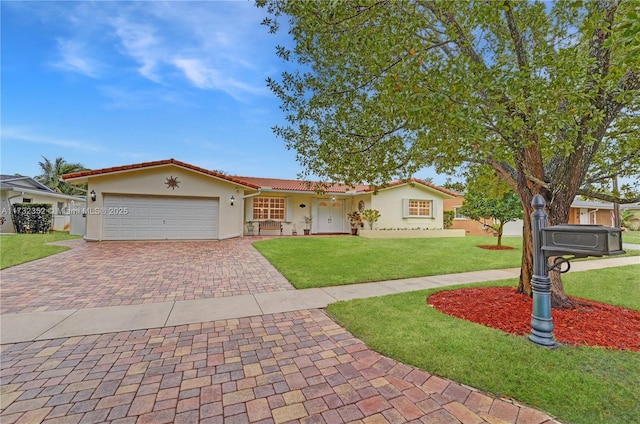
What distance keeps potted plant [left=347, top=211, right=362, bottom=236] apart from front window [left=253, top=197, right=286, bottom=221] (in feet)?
15.0

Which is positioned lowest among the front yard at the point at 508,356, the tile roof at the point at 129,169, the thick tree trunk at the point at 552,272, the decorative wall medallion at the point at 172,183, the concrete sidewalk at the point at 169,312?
the concrete sidewalk at the point at 169,312

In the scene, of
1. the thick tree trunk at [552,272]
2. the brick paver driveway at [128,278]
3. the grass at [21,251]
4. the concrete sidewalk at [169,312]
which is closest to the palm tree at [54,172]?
the grass at [21,251]

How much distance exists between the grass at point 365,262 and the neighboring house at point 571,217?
9.59 m

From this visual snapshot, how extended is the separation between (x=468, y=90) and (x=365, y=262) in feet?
20.9

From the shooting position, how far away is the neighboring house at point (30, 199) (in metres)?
16.0

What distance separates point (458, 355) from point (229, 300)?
152 inches

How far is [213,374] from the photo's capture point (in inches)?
106

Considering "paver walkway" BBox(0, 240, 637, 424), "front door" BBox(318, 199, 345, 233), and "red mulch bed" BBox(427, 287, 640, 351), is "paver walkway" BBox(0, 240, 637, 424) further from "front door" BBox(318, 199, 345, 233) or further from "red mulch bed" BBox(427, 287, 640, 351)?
"front door" BBox(318, 199, 345, 233)

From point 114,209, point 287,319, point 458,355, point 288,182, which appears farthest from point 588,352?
point 288,182

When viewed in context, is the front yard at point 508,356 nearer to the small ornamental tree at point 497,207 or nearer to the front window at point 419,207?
the small ornamental tree at point 497,207

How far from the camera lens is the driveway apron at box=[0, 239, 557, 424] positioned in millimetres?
2123

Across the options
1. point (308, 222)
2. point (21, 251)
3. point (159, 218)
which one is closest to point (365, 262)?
point (308, 222)

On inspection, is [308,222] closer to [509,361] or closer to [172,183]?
[172,183]

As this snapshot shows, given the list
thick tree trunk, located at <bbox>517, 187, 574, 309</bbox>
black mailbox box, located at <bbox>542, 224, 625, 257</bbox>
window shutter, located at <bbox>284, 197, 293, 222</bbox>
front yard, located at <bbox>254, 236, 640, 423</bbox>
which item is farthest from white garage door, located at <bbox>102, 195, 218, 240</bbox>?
black mailbox box, located at <bbox>542, 224, 625, 257</bbox>
